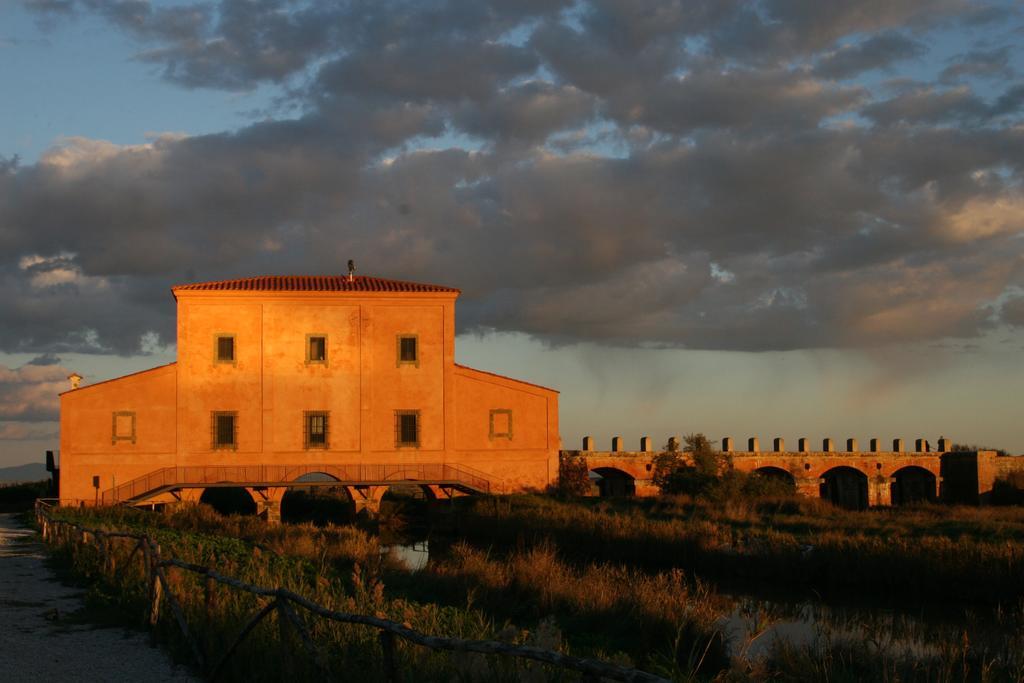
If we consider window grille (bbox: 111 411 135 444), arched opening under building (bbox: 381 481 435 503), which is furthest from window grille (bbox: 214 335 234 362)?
arched opening under building (bbox: 381 481 435 503)

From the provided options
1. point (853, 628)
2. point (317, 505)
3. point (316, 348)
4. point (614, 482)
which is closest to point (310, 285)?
point (316, 348)

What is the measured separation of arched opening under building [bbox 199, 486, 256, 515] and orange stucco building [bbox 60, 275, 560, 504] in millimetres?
3839

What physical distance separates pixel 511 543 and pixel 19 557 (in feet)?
43.0

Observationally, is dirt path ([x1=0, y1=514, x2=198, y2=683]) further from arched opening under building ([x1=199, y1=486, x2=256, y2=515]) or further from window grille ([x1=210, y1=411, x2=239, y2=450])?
arched opening under building ([x1=199, y1=486, x2=256, y2=515])

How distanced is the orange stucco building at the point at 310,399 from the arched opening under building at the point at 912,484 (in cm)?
2463

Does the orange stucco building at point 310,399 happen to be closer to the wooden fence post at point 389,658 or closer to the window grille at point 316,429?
the window grille at point 316,429

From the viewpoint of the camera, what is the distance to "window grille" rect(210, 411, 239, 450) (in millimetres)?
36594

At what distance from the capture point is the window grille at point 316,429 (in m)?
37.0

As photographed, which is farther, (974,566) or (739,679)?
(974,566)

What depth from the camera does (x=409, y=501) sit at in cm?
4000

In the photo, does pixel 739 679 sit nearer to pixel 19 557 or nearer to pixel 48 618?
pixel 48 618

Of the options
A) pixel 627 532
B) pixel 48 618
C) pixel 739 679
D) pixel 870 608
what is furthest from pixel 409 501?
Answer: pixel 739 679

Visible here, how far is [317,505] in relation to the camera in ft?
138

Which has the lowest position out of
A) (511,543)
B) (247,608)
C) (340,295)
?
(511,543)
